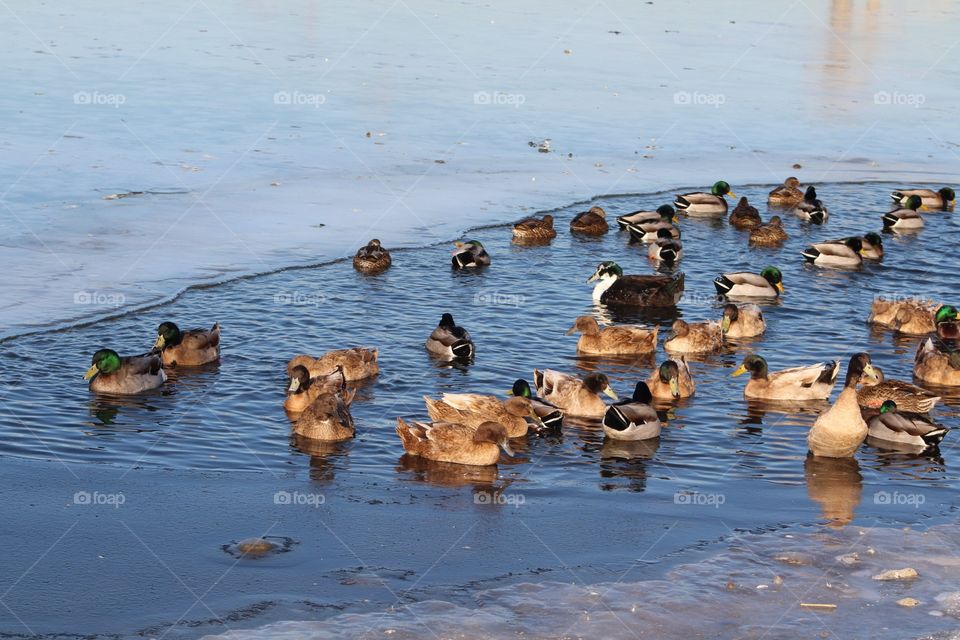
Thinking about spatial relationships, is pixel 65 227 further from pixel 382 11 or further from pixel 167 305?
pixel 382 11

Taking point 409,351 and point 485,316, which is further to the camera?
point 485,316

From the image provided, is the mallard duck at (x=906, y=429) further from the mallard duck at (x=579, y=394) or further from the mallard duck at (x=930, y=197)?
the mallard duck at (x=930, y=197)

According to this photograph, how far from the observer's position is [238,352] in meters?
15.8

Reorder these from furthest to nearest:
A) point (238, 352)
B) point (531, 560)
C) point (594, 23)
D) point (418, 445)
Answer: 1. point (594, 23)
2. point (238, 352)
3. point (418, 445)
4. point (531, 560)

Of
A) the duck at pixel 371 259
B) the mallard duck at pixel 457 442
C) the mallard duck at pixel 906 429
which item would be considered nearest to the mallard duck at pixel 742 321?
the mallard duck at pixel 906 429

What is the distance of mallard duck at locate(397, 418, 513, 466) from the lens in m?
12.7

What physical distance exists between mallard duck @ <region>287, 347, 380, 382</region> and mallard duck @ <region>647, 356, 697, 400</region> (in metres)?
3.07

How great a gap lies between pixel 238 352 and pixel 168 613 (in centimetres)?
667

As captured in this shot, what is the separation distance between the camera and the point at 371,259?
1898 centimetres

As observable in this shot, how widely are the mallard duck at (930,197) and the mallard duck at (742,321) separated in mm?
7771

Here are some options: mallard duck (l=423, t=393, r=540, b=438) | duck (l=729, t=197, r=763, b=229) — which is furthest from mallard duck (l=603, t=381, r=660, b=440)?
duck (l=729, t=197, r=763, b=229)

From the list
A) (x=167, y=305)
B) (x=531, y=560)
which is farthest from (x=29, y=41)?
(x=531, y=560)

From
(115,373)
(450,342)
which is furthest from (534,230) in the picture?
(115,373)

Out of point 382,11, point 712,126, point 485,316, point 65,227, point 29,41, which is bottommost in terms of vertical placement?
point 485,316
